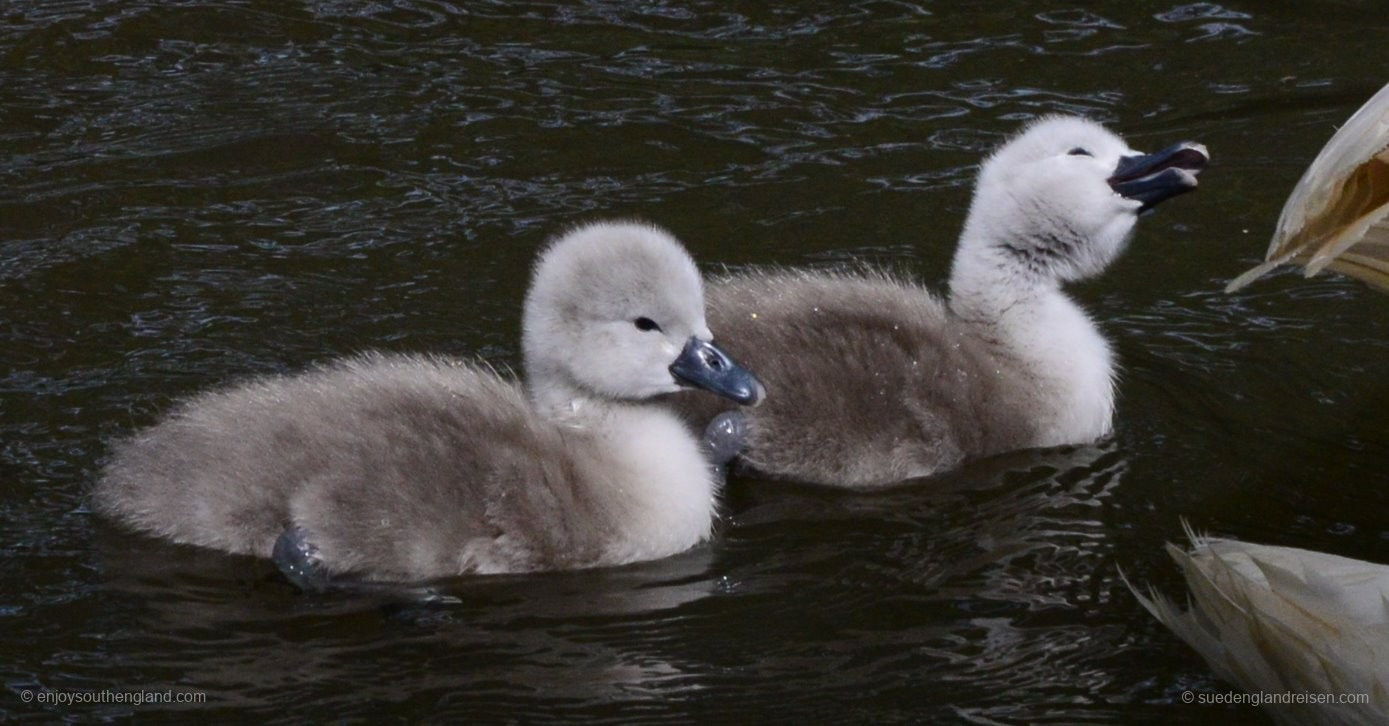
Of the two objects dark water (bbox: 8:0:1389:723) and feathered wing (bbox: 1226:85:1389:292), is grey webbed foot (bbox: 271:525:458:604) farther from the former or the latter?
feathered wing (bbox: 1226:85:1389:292)

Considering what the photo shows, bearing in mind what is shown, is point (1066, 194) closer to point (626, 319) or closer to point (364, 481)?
point (626, 319)

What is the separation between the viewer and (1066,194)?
5918 millimetres

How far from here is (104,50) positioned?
8.03 metres

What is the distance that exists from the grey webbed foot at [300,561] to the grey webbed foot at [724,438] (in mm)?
1145

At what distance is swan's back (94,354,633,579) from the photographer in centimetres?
494

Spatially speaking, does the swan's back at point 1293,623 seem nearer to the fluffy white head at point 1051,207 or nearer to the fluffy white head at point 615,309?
the fluffy white head at point 615,309

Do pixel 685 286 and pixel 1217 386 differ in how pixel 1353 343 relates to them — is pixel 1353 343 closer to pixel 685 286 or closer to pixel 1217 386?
pixel 1217 386

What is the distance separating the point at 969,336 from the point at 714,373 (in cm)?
110

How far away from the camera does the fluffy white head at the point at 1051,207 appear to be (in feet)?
19.4

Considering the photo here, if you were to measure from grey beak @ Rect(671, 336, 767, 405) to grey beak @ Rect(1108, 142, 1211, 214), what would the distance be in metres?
1.36

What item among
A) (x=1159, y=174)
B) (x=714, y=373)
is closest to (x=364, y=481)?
(x=714, y=373)

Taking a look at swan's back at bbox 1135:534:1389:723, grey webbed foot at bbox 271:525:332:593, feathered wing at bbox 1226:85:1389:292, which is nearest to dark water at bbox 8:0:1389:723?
grey webbed foot at bbox 271:525:332:593

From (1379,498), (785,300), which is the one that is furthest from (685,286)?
(1379,498)

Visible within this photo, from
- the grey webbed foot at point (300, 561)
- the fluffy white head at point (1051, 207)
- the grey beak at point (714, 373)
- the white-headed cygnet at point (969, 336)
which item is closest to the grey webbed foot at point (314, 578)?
the grey webbed foot at point (300, 561)
